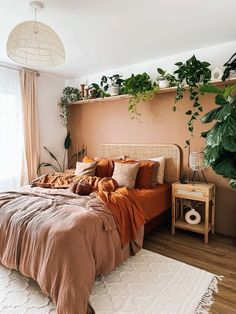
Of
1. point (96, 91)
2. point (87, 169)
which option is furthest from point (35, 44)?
point (96, 91)

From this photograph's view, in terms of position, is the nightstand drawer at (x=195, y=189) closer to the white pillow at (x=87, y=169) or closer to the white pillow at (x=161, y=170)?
the white pillow at (x=161, y=170)

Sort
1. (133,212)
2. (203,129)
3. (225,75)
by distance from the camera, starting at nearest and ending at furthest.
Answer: (133,212), (225,75), (203,129)

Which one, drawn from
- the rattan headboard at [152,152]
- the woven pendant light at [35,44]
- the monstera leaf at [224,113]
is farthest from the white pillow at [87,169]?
the monstera leaf at [224,113]

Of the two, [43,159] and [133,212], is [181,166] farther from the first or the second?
[43,159]

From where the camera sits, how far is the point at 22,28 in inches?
68.4

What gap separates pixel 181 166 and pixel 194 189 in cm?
55

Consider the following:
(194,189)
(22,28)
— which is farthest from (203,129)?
(22,28)

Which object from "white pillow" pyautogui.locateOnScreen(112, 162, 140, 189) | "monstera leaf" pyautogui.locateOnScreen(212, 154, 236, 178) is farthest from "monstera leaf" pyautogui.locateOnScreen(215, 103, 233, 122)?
"white pillow" pyautogui.locateOnScreen(112, 162, 140, 189)

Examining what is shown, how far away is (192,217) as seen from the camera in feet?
9.95

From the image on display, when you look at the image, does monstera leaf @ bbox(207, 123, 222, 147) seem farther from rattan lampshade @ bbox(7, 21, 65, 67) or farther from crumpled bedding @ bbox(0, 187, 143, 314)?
→ rattan lampshade @ bbox(7, 21, 65, 67)

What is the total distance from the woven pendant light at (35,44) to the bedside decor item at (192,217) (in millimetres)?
2422

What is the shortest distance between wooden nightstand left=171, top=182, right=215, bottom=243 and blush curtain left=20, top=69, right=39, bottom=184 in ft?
8.32

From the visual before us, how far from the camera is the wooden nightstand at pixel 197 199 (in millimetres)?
2764

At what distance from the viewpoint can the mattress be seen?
8.77 ft
